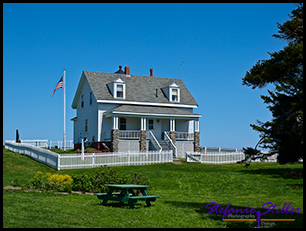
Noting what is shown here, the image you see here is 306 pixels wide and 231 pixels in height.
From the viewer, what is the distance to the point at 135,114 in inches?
1305

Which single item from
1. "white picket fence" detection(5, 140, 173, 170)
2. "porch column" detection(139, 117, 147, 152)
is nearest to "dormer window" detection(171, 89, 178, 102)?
"porch column" detection(139, 117, 147, 152)

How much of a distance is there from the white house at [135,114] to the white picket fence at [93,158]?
4389 mm

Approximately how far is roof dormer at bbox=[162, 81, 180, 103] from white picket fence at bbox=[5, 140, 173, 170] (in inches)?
399

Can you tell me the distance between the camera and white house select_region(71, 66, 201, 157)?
33.4 meters

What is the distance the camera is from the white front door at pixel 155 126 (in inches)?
1412

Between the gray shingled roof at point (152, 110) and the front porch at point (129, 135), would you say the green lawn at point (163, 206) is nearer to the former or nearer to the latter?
the front porch at point (129, 135)

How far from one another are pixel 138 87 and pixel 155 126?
4.51 meters

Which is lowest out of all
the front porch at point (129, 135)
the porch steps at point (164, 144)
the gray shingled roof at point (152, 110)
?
the porch steps at point (164, 144)

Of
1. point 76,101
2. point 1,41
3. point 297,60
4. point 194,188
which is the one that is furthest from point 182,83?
point 1,41

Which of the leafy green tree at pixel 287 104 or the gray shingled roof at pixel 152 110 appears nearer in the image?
the leafy green tree at pixel 287 104

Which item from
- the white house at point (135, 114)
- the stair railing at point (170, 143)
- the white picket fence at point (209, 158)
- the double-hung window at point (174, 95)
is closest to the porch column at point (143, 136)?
the white house at point (135, 114)

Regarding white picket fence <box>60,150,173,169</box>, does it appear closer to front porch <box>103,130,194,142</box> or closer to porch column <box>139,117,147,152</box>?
porch column <box>139,117,147,152</box>

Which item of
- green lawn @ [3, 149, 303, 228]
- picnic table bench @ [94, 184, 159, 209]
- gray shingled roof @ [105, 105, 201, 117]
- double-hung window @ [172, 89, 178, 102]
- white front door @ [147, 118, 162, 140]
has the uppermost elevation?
double-hung window @ [172, 89, 178, 102]

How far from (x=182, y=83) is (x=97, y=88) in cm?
1026
